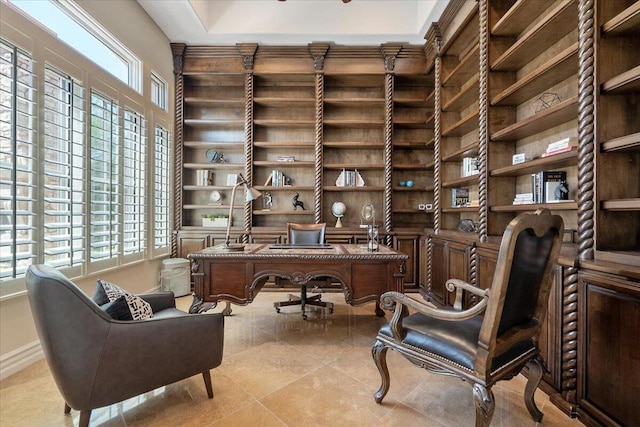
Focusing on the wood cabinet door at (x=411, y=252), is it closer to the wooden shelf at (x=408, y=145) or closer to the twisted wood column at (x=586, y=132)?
the wooden shelf at (x=408, y=145)

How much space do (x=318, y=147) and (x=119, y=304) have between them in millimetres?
3125

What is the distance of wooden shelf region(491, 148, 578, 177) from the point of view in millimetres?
1794

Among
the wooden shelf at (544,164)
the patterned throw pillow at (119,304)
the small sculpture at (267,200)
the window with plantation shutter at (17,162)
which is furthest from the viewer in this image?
the small sculpture at (267,200)

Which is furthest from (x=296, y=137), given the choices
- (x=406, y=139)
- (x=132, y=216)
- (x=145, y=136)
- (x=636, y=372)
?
(x=636, y=372)

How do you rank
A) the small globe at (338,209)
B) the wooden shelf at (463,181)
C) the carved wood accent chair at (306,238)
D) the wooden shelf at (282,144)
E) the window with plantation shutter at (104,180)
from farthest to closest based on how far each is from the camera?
1. the small globe at (338,209)
2. the wooden shelf at (282,144)
3. the carved wood accent chair at (306,238)
4. the wooden shelf at (463,181)
5. the window with plantation shutter at (104,180)

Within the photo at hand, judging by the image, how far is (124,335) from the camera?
1.36 meters

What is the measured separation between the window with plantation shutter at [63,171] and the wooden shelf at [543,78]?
3510mm

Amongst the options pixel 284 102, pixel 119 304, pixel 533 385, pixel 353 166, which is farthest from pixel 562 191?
pixel 284 102

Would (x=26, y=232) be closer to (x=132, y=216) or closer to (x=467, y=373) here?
(x=132, y=216)

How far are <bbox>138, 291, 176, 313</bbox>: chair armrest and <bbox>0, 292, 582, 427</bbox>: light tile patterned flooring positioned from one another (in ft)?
1.60

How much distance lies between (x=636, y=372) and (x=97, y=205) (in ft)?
12.7

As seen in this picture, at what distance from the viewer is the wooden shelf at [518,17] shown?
2.18 metres

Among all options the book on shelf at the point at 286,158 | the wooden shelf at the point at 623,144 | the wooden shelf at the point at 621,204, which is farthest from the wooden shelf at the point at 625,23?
the book on shelf at the point at 286,158

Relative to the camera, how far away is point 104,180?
2.78 meters
